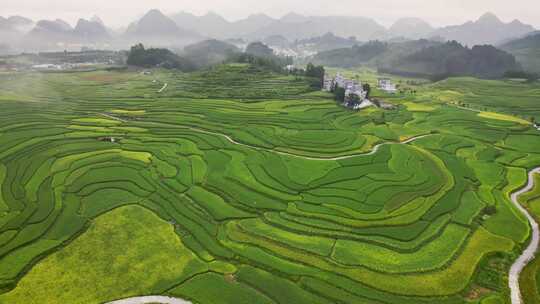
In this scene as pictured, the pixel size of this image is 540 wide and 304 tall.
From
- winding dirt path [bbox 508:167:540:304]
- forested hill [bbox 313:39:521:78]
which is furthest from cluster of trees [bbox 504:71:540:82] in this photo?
winding dirt path [bbox 508:167:540:304]

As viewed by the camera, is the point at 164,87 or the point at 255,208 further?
the point at 164,87

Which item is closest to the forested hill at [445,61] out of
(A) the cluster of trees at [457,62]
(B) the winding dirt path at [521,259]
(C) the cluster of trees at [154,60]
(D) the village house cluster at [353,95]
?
(A) the cluster of trees at [457,62]

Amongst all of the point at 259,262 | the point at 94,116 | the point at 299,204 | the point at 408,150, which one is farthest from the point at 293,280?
the point at 94,116

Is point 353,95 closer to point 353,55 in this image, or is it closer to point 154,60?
point 154,60

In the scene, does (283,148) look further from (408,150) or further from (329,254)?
(329,254)

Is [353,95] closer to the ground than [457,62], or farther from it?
closer to the ground

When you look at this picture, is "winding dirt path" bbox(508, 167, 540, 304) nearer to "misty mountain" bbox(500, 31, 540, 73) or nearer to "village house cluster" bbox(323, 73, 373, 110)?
"village house cluster" bbox(323, 73, 373, 110)

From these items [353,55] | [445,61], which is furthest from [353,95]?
[353,55]
